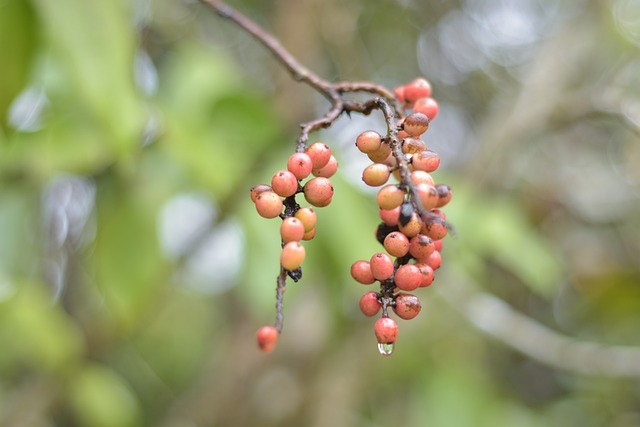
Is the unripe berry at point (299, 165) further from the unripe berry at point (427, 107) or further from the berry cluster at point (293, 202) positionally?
the unripe berry at point (427, 107)

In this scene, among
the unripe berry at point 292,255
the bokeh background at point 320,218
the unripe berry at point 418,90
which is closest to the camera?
the unripe berry at point 292,255

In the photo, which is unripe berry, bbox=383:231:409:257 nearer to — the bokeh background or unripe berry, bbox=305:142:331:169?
unripe berry, bbox=305:142:331:169

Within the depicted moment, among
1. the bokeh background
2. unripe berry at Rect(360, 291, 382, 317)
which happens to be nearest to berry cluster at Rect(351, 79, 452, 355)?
unripe berry at Rect(360, 291, 382, 317)

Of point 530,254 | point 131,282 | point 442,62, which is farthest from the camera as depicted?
point 442,62

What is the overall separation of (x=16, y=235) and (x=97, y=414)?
0.58 m

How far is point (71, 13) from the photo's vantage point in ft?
1.73

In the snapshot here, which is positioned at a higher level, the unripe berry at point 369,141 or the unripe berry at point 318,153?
the unripe berry at point 369,141

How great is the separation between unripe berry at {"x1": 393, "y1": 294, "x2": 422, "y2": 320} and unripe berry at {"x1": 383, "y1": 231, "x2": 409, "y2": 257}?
0.02m

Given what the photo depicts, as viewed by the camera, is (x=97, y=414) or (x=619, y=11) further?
(x=619, y=11)

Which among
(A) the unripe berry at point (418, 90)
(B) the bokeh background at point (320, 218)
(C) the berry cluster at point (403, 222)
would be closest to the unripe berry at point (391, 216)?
(C) the berry cluster at point (403, 222)

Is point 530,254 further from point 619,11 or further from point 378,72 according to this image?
point 378,72

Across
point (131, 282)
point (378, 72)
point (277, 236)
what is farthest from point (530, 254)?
point (378, 72)

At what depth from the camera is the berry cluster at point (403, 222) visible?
32 cm

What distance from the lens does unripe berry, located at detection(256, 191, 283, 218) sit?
1.01 ft
